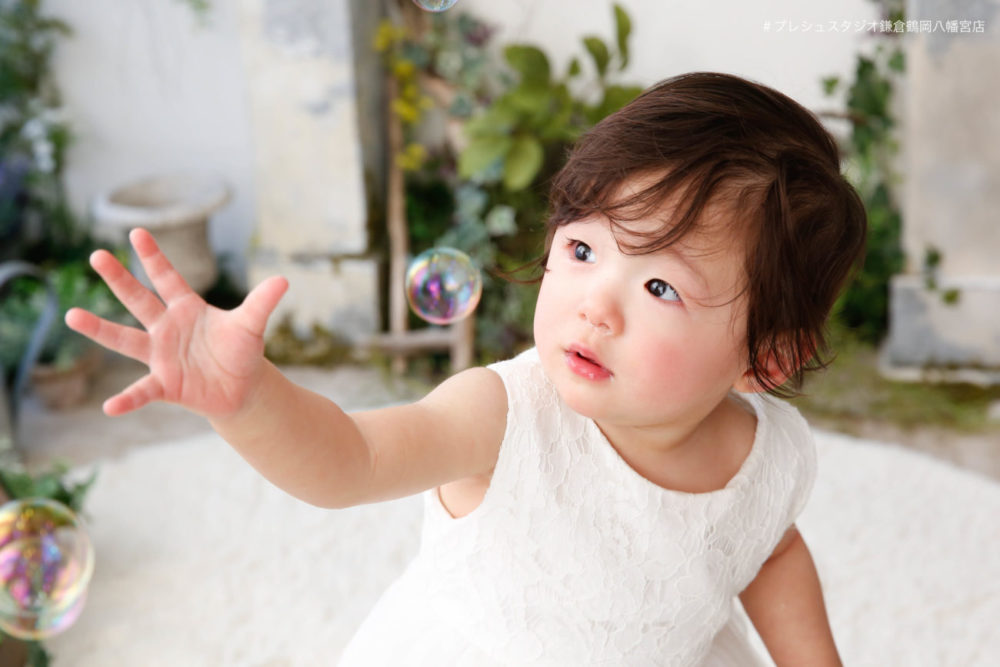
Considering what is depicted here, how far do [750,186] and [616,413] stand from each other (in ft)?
0.73

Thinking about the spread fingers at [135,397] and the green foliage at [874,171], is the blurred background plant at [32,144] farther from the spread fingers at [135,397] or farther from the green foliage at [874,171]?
the spread fingers at [135,397]

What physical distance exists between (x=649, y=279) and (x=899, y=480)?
5.46ft

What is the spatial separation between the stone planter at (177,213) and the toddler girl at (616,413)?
2146 mm

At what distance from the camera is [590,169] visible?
87cm

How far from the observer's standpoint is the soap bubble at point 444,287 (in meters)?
1.40

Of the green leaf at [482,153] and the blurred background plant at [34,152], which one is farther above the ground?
the green leaf at [482,153]

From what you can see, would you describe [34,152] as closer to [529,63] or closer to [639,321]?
[529,63]

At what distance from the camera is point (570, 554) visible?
95 centimetres

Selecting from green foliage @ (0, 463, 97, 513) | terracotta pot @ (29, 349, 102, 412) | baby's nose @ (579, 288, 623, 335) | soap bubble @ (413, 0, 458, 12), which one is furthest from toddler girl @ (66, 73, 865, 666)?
terracotta pot @ (29, 349, 102, 412)

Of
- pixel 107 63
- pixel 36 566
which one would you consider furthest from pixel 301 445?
pixel 107 63

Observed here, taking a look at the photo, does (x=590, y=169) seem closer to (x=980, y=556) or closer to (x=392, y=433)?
(x=392, y=433)

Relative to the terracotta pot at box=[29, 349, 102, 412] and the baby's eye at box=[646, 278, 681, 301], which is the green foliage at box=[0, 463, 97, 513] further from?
the baby's eye at box=[646, 278, 681, 301]

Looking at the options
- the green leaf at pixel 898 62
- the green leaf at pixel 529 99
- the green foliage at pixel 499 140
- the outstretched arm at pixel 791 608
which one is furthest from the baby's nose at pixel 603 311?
the green leaf at pixel 898 62

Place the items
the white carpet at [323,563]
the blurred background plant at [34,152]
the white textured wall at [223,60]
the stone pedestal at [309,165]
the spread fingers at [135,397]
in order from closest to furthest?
the spread fingers at [135,397] < the white carpet at [323,563] < the stone pedestal at [309,165] < the white textured wall at [223,60] < the blurred background plant at [34,152]
